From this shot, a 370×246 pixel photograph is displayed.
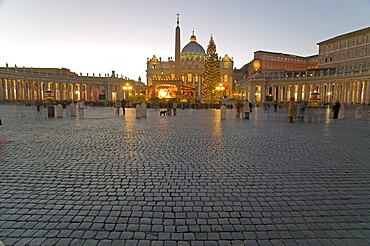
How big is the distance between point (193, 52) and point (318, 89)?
203ft

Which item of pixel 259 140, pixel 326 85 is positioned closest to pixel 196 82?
pixel 326 85

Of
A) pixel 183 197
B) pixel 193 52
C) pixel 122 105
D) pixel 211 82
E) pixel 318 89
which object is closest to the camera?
pixel 183 197

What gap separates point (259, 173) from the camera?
17.7 feet

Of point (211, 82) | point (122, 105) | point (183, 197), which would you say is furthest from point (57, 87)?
point (183, 197)

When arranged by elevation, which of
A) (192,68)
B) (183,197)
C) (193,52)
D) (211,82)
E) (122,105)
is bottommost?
(183,197)

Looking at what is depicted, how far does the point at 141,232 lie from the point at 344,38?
84335 mm

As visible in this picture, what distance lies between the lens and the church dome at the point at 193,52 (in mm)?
113631

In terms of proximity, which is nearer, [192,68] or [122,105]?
[122,105]

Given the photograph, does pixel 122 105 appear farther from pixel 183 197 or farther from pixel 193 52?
pixel 193 52

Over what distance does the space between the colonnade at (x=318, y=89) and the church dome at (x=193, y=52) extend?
4227cm

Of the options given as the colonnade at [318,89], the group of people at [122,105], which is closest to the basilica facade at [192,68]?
the colonnade at [318,89]

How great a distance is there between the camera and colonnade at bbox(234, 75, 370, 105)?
5291 cm

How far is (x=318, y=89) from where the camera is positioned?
219 ft

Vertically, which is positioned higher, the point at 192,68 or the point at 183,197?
the point at 192,68
